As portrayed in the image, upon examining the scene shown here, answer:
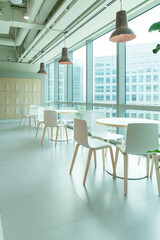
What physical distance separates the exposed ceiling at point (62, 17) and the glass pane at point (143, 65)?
0.28 meters

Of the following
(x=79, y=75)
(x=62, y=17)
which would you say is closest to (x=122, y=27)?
(x=62, y=17)

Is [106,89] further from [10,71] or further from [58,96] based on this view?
[10,71]

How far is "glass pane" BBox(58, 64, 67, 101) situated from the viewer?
8.84 meters

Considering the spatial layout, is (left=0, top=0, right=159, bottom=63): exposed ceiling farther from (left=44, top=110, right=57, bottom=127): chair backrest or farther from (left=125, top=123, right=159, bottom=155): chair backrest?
(left=125, top=123, right=159, bottom=155): chair backrest

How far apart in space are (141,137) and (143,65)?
2.64 meters

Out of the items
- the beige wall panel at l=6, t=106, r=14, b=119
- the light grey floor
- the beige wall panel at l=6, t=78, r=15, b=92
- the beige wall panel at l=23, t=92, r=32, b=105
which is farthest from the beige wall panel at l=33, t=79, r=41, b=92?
the light grey floor

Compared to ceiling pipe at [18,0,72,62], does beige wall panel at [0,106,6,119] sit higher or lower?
lower

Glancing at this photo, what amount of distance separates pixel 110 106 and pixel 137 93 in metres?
0.87

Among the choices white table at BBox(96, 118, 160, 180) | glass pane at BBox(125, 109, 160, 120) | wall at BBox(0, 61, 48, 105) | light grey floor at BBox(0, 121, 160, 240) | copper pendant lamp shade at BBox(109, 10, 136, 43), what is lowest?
light grey floor at BBox(0, 121, 160, 240)

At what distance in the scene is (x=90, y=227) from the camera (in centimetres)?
182

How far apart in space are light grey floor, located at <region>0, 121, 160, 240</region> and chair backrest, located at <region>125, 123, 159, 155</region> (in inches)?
21.9

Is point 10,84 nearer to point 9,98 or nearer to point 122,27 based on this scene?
point 9,98

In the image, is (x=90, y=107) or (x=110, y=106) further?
(x=90, y=107)

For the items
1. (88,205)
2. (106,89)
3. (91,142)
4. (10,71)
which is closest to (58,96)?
(10,71)
